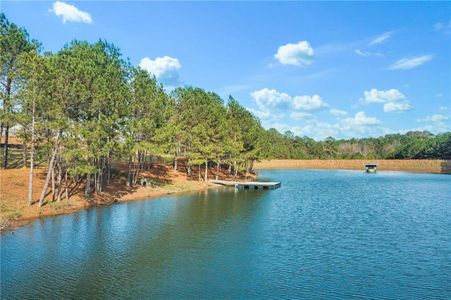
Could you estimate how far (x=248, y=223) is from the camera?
1431 inches

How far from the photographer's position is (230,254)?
84.8 ft

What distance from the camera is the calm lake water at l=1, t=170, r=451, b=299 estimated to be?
1972 cm

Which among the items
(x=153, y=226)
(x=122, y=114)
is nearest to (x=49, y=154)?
(x=122, y=114)

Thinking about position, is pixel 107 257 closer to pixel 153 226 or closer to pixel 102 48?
pixel 153 226

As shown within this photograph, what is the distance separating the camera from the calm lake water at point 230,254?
64.7ft

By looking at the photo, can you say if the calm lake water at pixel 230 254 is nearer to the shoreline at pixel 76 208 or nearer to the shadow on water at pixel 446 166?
the shoreline at pixel 76 208

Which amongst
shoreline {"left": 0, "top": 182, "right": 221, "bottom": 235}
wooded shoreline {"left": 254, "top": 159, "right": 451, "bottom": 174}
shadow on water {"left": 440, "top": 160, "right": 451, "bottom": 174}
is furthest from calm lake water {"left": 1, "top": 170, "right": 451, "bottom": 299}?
wooded shoreline {"left": 254, "top": 159, "right": 451, "bottom": 174}

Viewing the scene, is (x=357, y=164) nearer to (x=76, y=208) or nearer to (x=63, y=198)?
(x=63, y=198)

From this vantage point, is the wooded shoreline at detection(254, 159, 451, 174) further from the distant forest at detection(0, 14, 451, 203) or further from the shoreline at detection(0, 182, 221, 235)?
the distant forest at detection(0, 14, 451, 203)

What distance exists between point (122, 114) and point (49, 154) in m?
9.93

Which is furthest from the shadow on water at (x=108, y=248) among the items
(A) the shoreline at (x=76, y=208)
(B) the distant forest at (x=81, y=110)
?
(B) the distant forest at (x=81, y=110)

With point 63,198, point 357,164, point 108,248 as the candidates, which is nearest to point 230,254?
point 108,248

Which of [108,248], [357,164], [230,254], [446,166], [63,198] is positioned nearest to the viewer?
[230,254]

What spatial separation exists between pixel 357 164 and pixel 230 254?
13688 cm
